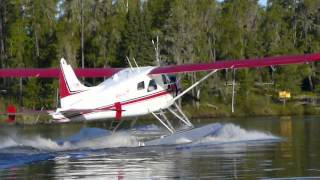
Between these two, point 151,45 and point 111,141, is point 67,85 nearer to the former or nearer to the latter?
point 111,141

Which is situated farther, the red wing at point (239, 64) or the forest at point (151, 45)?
the forest at point (151, 45)

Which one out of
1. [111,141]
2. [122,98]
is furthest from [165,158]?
[111,141]

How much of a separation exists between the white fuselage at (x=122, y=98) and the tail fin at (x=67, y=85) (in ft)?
0.28

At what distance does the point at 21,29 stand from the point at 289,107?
19.6m

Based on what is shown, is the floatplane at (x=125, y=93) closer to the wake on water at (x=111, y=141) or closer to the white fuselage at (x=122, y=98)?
the white fuselage at (x=122, y=98)

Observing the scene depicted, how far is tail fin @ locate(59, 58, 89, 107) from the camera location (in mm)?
19234

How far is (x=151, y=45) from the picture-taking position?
54.2 m

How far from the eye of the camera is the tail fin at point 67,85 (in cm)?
1923

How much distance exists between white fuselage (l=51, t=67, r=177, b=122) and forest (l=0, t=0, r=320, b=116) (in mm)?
27335

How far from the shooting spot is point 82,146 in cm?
2011

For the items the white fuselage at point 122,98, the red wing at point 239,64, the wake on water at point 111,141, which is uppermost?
the red wing at point 239,64

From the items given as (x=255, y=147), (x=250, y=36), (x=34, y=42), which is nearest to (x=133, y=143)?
(x=255, y=147)

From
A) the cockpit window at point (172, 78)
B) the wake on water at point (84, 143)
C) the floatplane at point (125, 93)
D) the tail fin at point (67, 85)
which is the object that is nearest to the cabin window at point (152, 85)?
the floatplane at point (125, 93)

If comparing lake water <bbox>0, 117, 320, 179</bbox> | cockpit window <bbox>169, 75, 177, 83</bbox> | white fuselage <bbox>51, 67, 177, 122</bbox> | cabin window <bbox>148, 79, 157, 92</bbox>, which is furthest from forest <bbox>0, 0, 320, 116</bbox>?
lake water <bbox>0, 117, 320, 179</bbox>
